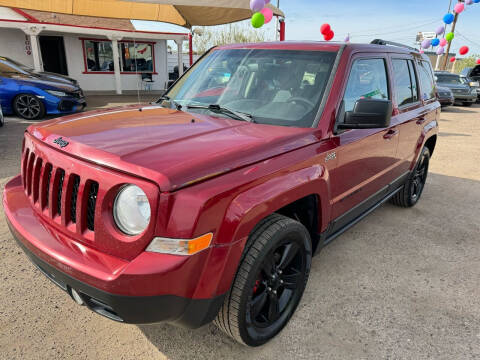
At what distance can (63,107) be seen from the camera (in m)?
9.29

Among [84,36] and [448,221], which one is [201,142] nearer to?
[448,221]

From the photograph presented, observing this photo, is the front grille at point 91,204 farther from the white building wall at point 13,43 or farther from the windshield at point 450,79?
the windshield at point 450,79

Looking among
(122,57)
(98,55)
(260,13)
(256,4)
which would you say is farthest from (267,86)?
(98,55)

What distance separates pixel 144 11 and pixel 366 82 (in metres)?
15.3

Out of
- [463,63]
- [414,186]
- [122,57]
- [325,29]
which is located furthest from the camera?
[463,63]

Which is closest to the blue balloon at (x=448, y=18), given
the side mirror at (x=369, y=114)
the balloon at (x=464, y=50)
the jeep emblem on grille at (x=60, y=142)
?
the balloon at (x=464, y=50)

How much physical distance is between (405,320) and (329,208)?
3.12 feet

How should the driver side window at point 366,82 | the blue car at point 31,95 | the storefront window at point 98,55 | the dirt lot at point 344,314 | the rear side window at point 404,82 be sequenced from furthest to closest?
1. the storefront window at point 98,55
2. the blue car at point 31,95
3. the rear side window at point 404,82
4. the driver side window at point 366,82
5. the dirt lot at point 344,314

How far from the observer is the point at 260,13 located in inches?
448

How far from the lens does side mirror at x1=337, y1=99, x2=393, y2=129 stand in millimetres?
2355

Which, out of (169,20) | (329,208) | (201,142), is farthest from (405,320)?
(169,20)

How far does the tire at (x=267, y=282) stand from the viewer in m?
1.92

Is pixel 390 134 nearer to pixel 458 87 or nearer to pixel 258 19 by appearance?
pixel 258 19

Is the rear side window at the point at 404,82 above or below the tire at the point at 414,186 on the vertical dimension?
above
